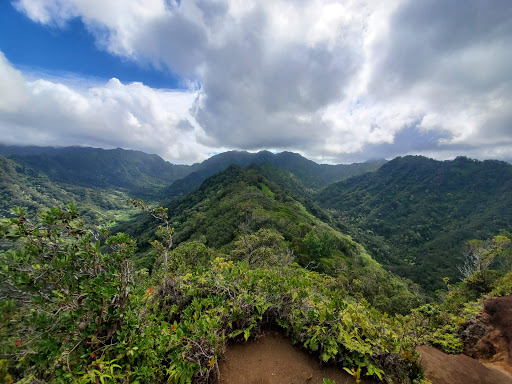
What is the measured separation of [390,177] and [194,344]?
23190 centimetres

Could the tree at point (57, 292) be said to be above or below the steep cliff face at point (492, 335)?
above

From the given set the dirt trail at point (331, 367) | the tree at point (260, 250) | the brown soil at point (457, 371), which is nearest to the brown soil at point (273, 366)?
the dirt trail at point (331, 367)

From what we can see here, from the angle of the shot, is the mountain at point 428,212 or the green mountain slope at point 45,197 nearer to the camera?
the mountain at point 428,212

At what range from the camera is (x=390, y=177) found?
7840 inches

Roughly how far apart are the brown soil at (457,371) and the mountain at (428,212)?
7084 cm

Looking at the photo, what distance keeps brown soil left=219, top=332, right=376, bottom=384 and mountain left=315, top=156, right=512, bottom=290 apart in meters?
74.1

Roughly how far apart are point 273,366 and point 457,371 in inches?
159

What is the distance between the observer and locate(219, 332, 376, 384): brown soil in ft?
12.0

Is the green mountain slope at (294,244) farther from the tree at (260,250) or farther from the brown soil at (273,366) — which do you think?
the brown soil at (273,366)

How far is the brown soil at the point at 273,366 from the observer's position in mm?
3668

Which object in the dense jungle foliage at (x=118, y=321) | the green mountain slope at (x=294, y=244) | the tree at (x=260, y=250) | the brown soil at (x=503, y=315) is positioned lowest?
the green mountain slope at (x=294, y=244)

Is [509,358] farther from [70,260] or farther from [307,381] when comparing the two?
[70,260]

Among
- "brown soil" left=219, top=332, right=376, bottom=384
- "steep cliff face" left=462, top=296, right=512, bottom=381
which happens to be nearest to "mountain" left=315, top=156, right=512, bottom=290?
"steep cliff face" left=462, top=296, right=512, bottom=381

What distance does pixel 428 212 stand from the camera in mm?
133500
